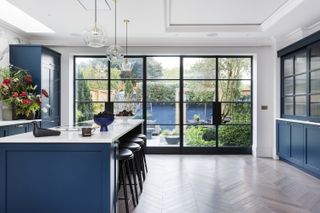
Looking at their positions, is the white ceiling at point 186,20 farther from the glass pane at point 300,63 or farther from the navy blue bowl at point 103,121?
the navy blue bowl at point 103,121

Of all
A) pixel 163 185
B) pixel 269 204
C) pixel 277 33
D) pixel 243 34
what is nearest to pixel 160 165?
pixel 163 185

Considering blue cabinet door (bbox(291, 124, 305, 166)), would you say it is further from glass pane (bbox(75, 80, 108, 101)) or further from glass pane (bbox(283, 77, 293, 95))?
glass pane (bbox(75, 80, 108, 101))

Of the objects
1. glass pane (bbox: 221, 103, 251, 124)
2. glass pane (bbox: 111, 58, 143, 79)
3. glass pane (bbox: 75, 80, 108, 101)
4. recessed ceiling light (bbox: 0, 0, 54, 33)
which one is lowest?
glass pane (bbox: 221, 103, 251, 124)

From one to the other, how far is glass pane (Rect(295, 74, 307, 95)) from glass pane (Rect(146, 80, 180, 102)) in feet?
8.71

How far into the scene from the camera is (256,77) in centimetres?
668

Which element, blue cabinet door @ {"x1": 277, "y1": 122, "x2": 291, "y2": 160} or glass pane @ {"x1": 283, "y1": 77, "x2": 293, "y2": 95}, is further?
glass pane @ {"x1": 283, "y1": 77, "x2": 293, "y2": 95}

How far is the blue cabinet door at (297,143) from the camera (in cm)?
529

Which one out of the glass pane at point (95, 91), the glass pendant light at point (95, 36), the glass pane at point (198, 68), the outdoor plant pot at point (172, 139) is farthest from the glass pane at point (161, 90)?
the glass pendant light at point (95, 36)

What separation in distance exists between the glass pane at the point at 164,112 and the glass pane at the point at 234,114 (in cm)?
114

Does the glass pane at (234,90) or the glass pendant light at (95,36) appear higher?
the glass pendant light at (95,36)

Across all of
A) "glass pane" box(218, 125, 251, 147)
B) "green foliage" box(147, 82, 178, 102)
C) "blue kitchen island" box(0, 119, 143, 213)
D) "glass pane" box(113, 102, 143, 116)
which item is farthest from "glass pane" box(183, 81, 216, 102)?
"blue kitchen island" box(0, 119, 143, 213)

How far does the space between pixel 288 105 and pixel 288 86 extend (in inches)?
16.2

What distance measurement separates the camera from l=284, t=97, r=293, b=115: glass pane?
5.99 meters

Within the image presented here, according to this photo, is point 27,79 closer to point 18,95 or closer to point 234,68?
point 18,95
